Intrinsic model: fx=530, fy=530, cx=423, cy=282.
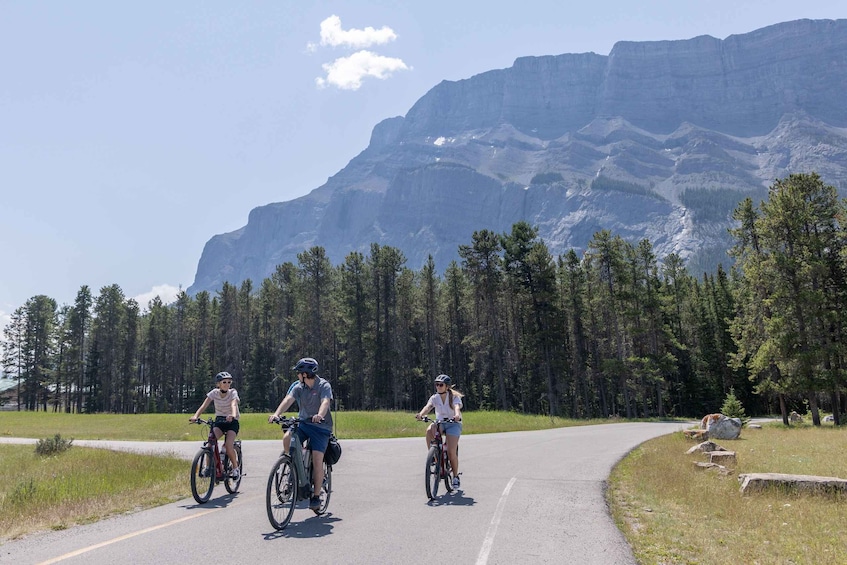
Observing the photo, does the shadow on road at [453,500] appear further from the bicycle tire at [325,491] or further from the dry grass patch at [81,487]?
the dry grass patch at [81,487]

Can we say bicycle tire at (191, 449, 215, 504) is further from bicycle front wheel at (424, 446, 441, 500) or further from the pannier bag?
bicycle front wheel at (424, 446, 441, 500)

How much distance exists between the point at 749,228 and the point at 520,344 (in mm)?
24465

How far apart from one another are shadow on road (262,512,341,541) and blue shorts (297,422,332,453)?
104 cm

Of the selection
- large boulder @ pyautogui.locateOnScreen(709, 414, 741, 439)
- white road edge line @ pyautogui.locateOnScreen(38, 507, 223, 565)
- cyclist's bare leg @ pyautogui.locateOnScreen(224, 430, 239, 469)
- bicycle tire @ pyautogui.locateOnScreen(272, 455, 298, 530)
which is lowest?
large boulder @ pyautogui.locateOnScreen(709, 414, 741, 439)

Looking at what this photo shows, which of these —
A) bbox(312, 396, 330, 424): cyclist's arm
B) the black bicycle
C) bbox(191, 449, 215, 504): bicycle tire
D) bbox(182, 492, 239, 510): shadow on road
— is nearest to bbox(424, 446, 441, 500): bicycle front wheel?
the black bicycle

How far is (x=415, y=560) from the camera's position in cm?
604

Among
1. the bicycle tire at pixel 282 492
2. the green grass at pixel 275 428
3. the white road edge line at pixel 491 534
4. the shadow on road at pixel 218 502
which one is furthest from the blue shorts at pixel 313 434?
the green grass at pixel 275 428

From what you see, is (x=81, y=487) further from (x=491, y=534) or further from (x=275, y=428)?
(x=275, y=428)

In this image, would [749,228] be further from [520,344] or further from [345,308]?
[345,308]

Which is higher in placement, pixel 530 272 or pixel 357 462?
pixel 530 272

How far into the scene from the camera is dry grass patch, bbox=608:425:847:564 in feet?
21.8

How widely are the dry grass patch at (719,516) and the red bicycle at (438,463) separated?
10.1 feet

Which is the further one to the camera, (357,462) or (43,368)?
(43,368)

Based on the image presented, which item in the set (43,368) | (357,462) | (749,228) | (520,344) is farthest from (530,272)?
(43,368)
